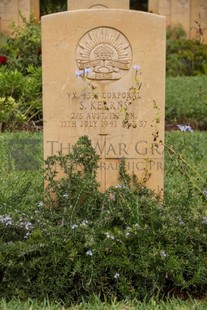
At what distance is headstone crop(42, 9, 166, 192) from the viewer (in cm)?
502

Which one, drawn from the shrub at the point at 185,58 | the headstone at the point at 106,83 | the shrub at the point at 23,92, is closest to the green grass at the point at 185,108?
the shrub at the point at 23,92

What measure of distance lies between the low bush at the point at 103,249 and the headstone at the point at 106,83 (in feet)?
1.48

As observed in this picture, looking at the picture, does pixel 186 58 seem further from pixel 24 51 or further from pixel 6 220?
pixel 6 220

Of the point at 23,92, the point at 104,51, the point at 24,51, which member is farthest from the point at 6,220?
the point at 24,51

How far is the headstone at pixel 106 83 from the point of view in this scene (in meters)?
5.02

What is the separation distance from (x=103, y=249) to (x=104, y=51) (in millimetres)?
1412

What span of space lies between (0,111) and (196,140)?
7.43 feet

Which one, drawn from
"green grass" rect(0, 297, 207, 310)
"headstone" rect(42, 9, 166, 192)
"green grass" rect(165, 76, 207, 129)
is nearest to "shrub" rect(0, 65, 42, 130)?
"green grass" rect(165, 76, 207, 129)

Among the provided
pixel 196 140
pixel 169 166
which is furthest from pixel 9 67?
pixel 169 166

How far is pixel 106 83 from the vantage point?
5.09 metres

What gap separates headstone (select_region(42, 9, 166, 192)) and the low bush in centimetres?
45

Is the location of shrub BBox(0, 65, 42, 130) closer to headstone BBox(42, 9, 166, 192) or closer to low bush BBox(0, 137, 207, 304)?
headstone BBox(42, 9, 166, 192)

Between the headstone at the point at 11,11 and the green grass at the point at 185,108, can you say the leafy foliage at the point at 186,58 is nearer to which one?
the headstone at the point at 11,11

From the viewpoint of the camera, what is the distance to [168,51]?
1725cm
